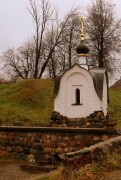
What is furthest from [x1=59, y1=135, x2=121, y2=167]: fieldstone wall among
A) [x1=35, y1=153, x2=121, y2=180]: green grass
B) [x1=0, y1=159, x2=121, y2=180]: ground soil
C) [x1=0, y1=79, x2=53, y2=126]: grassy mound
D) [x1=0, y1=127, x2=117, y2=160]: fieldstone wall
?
[x1=0, y1=79, x2=53, y2=126]: grassy mound

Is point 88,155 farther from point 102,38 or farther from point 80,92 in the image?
point 102,38

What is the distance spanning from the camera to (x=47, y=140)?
417 inches

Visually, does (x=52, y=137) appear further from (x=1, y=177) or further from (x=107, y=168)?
(x=107, y=168)

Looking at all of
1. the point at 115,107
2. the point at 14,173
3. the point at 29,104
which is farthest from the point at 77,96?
the point at 14,173

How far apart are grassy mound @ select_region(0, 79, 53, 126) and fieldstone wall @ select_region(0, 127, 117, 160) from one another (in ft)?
22.5

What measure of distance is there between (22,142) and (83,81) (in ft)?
19.5

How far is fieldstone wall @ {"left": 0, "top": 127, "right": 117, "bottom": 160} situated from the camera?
10000 mm

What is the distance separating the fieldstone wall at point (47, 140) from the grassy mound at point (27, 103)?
6.84 metres

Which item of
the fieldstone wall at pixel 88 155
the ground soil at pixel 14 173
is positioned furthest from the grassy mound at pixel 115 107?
the fieldstone wall at pixel 88 155

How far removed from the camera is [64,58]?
33.2 m

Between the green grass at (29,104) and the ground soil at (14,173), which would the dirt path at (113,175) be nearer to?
the ground soil at (14,173)

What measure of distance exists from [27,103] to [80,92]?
7049mm

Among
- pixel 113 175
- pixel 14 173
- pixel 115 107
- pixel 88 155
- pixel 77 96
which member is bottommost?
pixel 14 173

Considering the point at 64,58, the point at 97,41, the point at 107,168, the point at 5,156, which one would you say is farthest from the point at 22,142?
the point at 64,58
